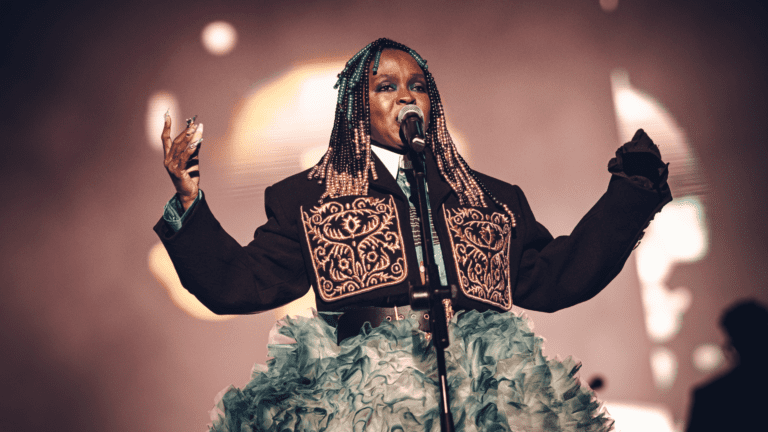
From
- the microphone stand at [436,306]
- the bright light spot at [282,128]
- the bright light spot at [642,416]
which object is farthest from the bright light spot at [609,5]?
the microphone stand at [436,306]

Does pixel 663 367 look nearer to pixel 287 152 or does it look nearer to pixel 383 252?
pixel 383 252

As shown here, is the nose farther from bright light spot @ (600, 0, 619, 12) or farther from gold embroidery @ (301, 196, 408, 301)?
bright light spot @ (600, 0, 619, 12)

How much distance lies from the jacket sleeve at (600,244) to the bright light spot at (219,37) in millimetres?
1763

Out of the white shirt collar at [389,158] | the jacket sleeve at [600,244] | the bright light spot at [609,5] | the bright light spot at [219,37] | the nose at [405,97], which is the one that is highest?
the bright light spot at [219,37]

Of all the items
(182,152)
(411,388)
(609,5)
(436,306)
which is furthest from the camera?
(609,5)

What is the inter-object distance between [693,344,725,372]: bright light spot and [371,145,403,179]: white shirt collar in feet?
5.84

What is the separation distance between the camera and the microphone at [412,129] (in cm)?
111

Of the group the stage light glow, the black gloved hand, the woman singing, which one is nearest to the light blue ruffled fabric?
the woman singing

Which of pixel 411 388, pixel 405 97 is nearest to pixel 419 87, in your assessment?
pixel 405 97

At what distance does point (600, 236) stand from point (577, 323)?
4.02 ft

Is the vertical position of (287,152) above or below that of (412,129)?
above

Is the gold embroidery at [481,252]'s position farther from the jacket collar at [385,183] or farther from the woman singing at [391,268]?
the jacket collar at [385,183]

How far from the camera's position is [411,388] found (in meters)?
1.12

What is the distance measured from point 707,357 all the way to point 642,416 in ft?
1.29
